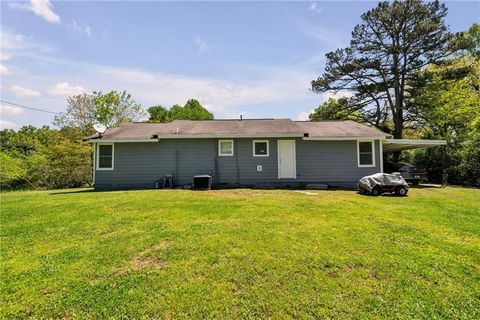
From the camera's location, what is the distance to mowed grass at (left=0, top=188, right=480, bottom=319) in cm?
311

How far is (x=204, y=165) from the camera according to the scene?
12.7 m

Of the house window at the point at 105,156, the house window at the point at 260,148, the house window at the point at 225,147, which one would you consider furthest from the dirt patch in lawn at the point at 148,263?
the house window at the point at 105,156

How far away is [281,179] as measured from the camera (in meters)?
12.7

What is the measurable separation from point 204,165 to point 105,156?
15.2 feet

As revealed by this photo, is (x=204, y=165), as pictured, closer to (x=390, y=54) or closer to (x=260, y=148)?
(x=260, y=148)

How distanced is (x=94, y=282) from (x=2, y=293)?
1039mm

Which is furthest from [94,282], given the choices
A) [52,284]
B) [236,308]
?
[236,308]

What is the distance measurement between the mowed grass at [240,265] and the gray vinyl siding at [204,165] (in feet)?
19.1

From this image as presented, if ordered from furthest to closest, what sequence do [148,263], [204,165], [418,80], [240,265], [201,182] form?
[418,80] < [204,165] < [201,182] < [148,263] < [240,265]

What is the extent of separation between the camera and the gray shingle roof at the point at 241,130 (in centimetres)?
1242

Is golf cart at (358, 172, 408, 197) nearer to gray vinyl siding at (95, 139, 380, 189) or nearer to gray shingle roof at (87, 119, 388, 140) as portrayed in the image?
gray vinyl siding at (95, 139, 380, 189)

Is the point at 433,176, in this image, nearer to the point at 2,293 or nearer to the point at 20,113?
the point at 2,293

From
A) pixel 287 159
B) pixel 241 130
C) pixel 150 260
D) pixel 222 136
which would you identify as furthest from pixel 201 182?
pixel 150 260

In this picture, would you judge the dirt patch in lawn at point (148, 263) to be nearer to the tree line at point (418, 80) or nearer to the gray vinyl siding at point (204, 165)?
the gray vinyl siding at point (204, 165)
